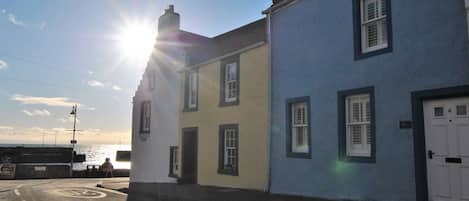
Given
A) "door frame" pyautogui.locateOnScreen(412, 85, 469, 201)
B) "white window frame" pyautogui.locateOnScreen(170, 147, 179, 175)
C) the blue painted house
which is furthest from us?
"white window frame" pyautogui.locateOnScreen(170, 147, 179, 175)

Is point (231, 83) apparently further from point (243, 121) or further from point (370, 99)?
point (370, 99)

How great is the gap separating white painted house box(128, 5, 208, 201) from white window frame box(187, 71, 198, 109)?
1076 millimetres

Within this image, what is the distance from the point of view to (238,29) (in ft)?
65.2

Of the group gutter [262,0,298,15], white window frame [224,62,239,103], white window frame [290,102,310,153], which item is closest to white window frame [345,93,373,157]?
white window frame [290,102,310,153]

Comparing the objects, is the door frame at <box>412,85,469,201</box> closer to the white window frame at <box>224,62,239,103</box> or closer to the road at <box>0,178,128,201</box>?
the white window frame at <box>224,62,239,103</box>

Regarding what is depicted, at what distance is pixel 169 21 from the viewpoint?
24188mm

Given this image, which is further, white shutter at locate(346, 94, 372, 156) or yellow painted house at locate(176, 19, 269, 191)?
yellow painted house at locate(176, 19, 269, 191)

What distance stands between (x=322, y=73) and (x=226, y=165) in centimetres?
663

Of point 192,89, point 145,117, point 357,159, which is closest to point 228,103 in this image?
point 192,89

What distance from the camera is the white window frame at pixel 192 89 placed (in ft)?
66.0

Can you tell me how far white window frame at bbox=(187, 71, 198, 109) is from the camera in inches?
792

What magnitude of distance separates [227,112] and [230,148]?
153 centimetres

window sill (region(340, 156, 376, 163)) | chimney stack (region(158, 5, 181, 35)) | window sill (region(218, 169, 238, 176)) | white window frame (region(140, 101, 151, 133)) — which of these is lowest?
window sill (region(218, 169, 238, 176))

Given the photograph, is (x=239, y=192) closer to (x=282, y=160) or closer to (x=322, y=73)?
(x=282, y=160)
